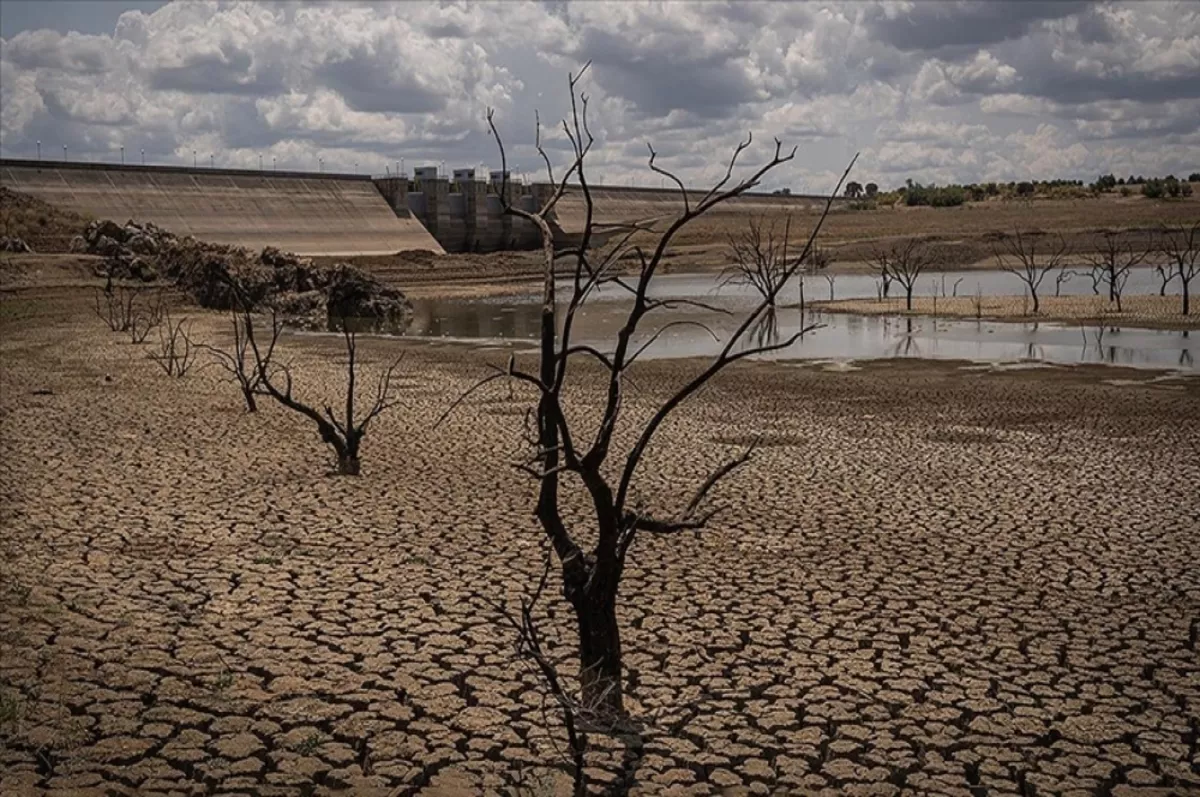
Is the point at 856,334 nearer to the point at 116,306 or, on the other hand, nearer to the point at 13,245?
the point at 116,306

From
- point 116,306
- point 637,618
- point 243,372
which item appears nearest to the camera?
point 637,618

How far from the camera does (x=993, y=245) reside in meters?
59.0

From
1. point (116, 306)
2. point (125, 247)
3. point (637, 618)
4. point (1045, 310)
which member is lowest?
point (637, 618)

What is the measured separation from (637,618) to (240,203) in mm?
56886

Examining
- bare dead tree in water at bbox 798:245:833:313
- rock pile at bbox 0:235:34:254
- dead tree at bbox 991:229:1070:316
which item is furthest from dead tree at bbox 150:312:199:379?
dead tree at bbox 991:229:1070:316

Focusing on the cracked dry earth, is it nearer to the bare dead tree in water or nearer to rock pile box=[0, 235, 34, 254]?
rock pile box=[0, 235, 34, 254]

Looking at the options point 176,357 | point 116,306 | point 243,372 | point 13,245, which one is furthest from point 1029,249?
point 243,372

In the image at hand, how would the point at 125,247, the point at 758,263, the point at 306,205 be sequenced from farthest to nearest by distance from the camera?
the point at 306,205 → the point at 125,247 → the point at 758,263

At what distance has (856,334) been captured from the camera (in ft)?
90.7

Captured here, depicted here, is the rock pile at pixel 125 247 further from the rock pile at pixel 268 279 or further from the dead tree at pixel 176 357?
the dead tree at pixel 176 357

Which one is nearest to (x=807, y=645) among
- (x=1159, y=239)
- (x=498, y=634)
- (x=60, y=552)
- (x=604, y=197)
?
(x=498, y=634)

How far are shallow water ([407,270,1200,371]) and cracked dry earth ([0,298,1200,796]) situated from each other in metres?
5.45

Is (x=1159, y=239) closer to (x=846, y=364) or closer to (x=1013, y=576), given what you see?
(x=846, y=364)

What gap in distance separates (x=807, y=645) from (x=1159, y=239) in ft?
181
